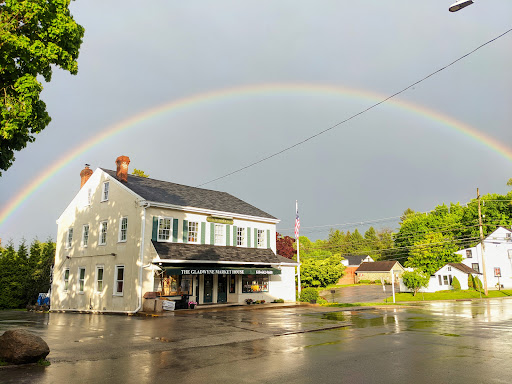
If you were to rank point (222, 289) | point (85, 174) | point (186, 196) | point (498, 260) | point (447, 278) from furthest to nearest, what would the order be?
point (498, 260), point (447, 278), point (85, 174), point (186, 196), point (222, 289)

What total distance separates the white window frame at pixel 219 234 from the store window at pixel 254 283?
3290 mm

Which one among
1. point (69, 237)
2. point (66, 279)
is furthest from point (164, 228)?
point (66, 279)

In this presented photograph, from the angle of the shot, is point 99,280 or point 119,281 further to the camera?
point 99,280

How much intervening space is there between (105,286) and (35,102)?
17.9m

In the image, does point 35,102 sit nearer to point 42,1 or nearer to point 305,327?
point 42,1

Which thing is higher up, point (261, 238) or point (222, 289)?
point (261, 238)

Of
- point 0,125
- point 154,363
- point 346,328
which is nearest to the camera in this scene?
point 154,363

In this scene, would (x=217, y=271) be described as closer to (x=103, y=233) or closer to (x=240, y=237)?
(x=240, y=237)

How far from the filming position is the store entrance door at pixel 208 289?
27844mm

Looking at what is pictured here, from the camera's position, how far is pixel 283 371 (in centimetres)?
840

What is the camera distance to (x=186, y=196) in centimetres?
3061

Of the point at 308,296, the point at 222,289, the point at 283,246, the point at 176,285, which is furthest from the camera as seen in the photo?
the point at 283,246

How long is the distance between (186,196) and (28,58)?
19.6m

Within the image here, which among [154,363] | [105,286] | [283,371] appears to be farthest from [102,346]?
[105,286]
